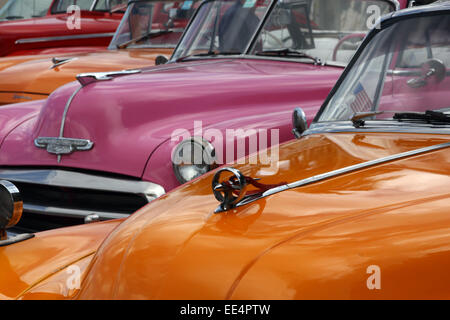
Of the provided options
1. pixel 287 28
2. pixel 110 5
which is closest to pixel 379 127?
pixel 287 28

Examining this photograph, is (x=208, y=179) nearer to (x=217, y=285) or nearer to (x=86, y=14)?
(x=217, y=285)

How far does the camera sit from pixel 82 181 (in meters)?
3.68

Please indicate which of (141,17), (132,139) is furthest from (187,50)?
(141,17)

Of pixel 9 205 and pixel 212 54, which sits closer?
pixel 9 205

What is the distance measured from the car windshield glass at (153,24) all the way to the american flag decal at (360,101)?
14.8 ft

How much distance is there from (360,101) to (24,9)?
8.47 metres

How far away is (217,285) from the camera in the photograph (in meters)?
1.56

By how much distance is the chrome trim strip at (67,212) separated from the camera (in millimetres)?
3527

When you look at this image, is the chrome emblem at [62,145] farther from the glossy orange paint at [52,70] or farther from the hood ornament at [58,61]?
the hood ornament at [58,61]

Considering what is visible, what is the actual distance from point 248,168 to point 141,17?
5339 millimetres

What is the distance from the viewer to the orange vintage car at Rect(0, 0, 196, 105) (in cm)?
640

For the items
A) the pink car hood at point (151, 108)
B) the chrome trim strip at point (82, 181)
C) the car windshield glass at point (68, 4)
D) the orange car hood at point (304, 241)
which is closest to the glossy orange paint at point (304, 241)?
the orange car hood at point (304, 241)

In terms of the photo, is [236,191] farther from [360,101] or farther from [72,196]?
[72,196]

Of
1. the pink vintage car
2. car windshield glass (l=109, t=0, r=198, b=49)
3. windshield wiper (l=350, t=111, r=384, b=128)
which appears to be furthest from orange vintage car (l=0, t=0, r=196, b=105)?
windshield wiper (l=350, t=111, r=384, b=128)
